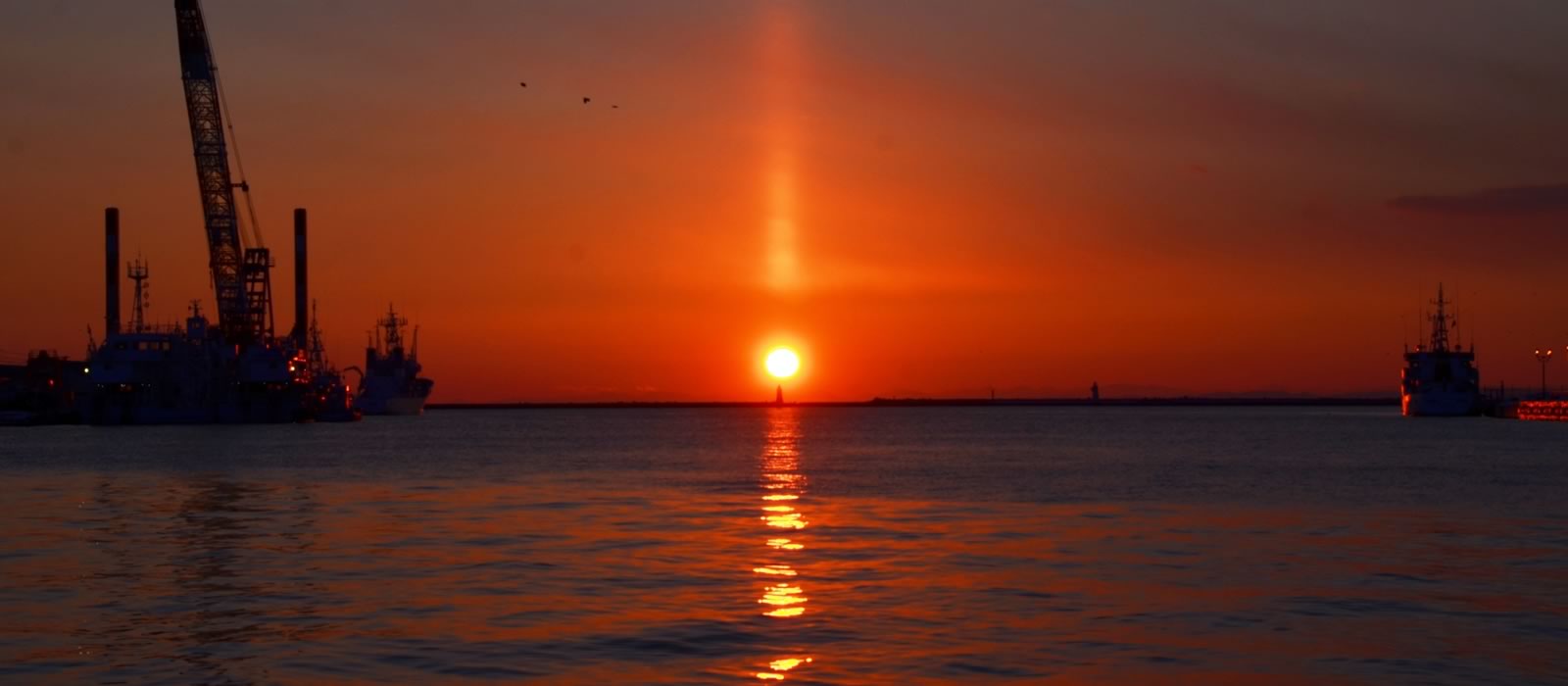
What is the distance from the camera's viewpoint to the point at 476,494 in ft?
211

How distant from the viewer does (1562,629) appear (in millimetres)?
26562

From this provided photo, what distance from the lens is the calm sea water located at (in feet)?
78.7

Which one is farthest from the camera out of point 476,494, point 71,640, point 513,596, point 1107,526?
point 476,494

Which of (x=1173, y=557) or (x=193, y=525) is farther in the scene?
(x=193, y=525)

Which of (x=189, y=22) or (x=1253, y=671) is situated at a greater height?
(x=189, y=22)

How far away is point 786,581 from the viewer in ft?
110

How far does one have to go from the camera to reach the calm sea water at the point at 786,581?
78.7 feet

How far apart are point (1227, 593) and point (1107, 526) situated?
16.6m

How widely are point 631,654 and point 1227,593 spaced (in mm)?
12979

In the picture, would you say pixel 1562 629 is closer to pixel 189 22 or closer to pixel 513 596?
pixel 513 596

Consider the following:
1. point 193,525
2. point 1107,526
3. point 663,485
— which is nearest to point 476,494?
point 663,485

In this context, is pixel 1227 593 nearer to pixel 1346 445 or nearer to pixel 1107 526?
pixel 1107 526

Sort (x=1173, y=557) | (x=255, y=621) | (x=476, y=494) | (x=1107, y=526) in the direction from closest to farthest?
(x=255, y=621) → (x=1173, y=557) → (x=1107, y=526) → (x=476, y=494)

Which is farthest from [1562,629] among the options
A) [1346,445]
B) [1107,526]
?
[1346,445]
